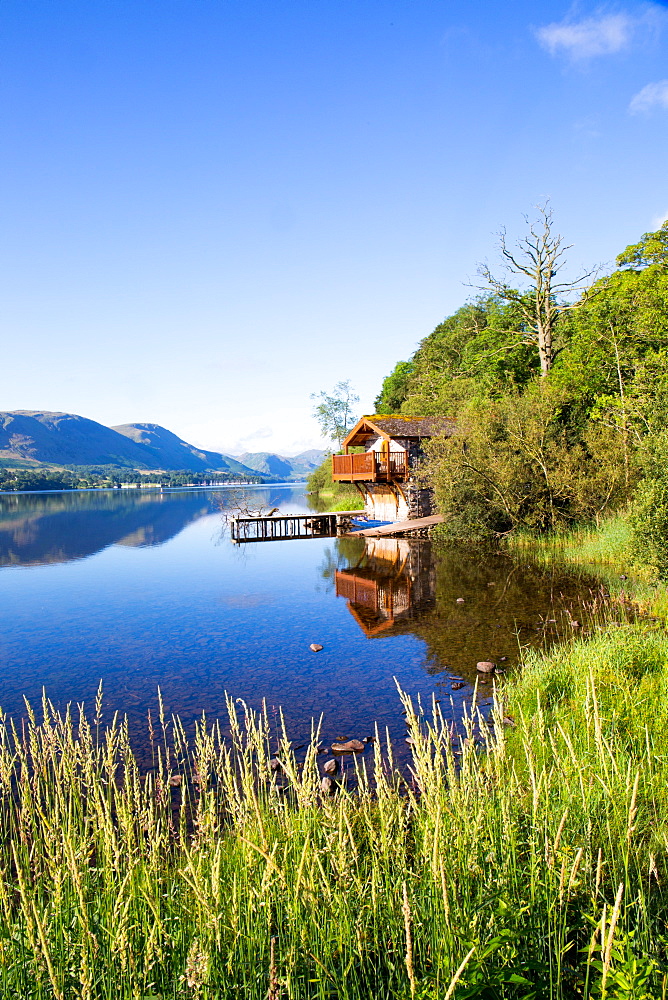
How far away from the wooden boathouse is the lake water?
776 centimetres

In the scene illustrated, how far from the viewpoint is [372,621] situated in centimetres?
1625

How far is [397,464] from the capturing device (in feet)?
122

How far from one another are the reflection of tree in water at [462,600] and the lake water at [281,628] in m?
0.07

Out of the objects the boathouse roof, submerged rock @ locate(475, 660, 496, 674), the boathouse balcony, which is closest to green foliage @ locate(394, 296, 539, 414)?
the boathouse roof

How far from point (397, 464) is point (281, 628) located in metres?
22.8

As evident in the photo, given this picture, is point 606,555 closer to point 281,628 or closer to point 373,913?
point 281,628

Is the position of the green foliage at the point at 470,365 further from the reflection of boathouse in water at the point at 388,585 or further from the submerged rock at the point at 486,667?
the submerged rock at the point at 486,667

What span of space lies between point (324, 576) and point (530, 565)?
809 centimetres

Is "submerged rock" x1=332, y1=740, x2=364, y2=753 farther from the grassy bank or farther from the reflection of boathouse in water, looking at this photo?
the grassy bank

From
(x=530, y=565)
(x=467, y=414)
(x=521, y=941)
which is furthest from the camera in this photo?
(x=467, y=414)

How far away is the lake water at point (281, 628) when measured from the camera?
10.4 meters

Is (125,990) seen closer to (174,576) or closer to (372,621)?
(372,621)

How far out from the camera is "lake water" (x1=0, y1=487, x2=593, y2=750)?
10445 millimetres

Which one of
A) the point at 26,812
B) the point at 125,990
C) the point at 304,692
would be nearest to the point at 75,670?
the point at 304,692
